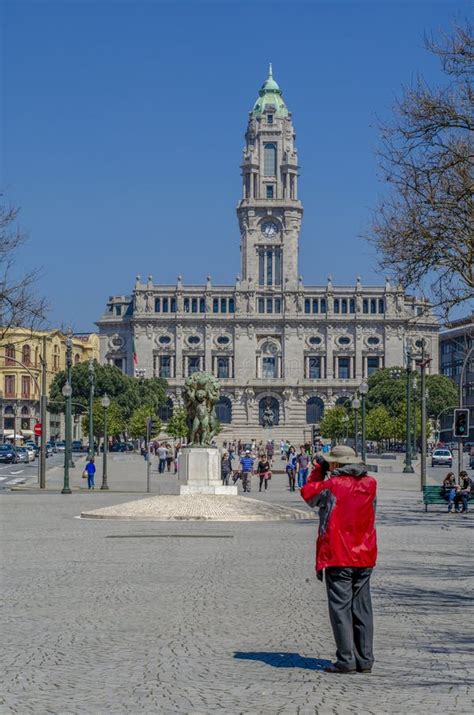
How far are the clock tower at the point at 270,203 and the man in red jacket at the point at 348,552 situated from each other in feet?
500

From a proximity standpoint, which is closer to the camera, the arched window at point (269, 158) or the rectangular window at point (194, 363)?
the rectangular window at point (194, 363)

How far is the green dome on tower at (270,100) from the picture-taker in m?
164

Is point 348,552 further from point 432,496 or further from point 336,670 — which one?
point 432,496

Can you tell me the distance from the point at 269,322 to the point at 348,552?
15154 centimetres

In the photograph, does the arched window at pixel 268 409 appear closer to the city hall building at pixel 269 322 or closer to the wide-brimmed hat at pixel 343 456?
the city hall building at pixel 269 322

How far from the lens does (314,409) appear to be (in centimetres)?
16038

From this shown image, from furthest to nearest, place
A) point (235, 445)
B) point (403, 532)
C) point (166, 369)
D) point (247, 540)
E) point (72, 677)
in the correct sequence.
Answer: point (166, 369), point (235, 445), point (403, 532), point (247, 540), point (72, 677)

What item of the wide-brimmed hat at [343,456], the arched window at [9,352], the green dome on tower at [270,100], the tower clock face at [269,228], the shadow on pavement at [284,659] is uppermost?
the green dome on tower at [270,100]

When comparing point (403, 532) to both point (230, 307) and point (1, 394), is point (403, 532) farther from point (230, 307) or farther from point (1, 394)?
point (230, 307)

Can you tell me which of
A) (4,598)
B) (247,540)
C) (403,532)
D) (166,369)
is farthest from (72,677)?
(166,369)

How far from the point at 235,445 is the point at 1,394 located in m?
33.1

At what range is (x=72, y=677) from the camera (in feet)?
31.5

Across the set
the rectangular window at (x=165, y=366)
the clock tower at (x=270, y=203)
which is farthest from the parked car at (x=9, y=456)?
the clock tower at (x=270, y=203)

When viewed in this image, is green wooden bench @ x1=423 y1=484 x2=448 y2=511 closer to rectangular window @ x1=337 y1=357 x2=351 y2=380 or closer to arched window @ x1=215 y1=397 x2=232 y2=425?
arched window @ x1=215 y1=397 x2=232 y2=425
